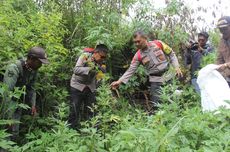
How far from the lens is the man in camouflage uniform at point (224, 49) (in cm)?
533

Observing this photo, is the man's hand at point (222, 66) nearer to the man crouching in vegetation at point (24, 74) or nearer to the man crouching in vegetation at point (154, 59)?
the man crouching in vegetation at point (154, 59)

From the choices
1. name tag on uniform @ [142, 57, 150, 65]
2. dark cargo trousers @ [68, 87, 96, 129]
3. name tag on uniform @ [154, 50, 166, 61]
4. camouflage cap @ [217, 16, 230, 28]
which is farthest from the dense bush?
camouflage cap @ [217, 16, 230, 28]

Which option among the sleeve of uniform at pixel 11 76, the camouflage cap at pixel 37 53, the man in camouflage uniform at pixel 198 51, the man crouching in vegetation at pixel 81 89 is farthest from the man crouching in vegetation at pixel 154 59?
the sleeve of uniform at pixel 11 76

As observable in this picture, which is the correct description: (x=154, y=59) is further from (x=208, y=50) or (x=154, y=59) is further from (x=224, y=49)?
(x=208, y=50)

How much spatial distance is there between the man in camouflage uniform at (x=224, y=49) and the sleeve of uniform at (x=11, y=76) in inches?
96.9

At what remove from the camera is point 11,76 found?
4641 mm

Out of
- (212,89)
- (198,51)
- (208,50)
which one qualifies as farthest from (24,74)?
(208,50)

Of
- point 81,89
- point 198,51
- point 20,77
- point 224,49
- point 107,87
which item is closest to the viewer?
point 107,87

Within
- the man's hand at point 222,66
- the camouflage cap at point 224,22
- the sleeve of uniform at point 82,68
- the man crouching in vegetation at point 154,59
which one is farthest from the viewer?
the man crouching in vegetation at point 154,59

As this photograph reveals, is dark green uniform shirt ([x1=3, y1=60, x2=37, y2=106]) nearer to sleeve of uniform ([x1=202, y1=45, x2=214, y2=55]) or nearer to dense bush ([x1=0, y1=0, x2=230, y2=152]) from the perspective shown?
dense bush ([x1=0, y1=0, x2=230, y2=152])

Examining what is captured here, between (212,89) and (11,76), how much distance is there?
2.33m

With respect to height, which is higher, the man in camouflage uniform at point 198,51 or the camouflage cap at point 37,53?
the camouflage cap at point 37,53

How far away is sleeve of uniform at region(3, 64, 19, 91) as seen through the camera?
181 inches

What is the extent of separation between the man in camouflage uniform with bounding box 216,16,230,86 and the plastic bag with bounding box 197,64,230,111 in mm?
151
